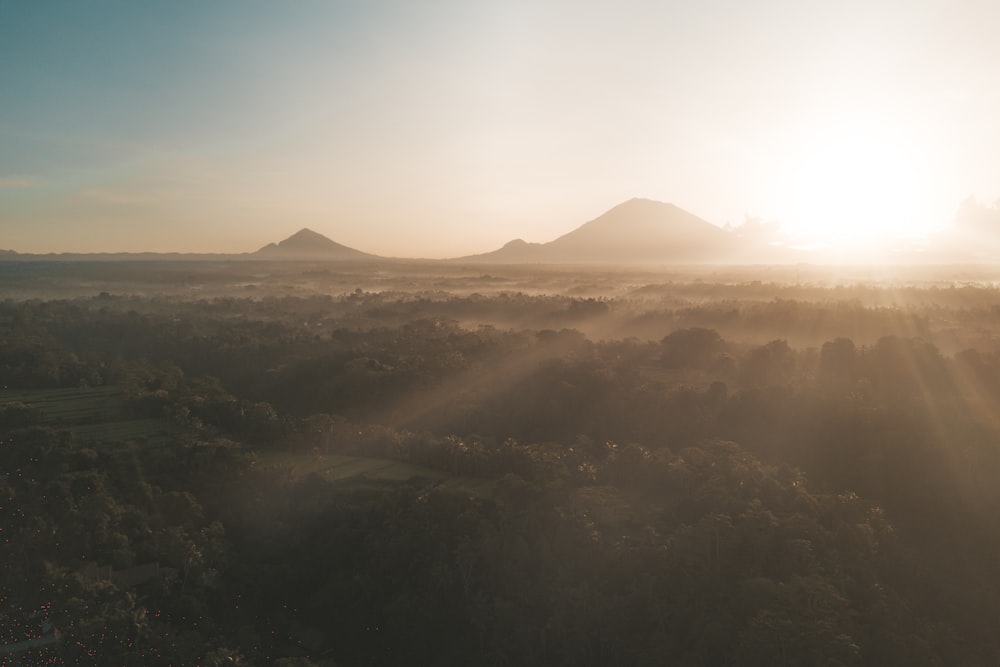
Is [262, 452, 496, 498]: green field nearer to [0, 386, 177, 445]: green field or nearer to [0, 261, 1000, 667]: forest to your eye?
[0, 261, 1000, 667]: forest

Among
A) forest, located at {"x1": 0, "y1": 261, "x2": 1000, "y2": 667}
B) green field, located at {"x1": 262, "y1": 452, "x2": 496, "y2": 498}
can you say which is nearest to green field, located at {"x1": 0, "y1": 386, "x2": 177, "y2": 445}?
forest, located at {"x1": 0, "y1": 261, "x2": 1000, "y2": 667}

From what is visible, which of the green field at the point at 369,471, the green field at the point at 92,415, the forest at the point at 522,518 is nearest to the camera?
the forest at the point at 522,518

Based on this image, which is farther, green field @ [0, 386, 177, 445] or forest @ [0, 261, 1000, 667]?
green field @ [0, 386, 177, 445]

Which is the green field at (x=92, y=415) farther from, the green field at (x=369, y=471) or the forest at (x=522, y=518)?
the green field at (x=369, y=471)

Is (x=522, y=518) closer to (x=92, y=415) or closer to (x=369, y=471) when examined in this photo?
(x=369, y=471)

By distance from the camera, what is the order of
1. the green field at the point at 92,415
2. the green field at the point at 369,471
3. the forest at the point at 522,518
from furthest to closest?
the green field at the point at 92,415 → the green field at the point at 369,471 → the forest at the point at 522,518

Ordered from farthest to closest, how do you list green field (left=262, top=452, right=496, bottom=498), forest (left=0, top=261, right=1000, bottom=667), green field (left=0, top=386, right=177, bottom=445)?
green field (left=0, top=386, right=177, bottom=445), green field (left=262, top=452, right=496, bottom=498), forest (left=0, top=261, right=1000, bottom=667)

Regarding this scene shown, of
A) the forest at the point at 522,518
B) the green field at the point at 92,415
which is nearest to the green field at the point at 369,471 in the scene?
the forest at the point at 522,518
